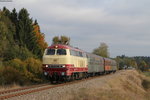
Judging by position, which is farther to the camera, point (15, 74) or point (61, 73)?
point (15, 74)

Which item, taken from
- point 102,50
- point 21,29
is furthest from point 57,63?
point 102,50

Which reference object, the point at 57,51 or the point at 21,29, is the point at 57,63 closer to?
the point at 57,51

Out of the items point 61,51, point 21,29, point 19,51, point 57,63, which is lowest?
point 57,63

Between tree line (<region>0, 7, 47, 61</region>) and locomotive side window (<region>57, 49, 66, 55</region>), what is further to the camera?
tree line (<region>0, 7, 47, 61</region>)

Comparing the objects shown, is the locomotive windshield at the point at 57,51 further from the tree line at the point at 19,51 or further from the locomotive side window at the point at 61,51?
the tree line at the point at 19,51

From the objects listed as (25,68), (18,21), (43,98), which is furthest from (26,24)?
(43,98)

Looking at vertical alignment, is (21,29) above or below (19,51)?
above

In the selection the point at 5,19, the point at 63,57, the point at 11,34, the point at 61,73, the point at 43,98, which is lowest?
the point at 43,98

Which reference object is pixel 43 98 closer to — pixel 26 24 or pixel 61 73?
pixel 61 73

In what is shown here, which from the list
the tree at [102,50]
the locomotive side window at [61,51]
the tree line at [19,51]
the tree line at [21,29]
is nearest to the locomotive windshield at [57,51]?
the locomotive side window at [61,51]

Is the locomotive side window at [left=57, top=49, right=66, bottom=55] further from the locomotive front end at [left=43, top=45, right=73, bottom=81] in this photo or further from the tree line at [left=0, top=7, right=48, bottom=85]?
the tree line at [left=0, top=7, right=48, bottom=85]

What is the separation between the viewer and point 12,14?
65.1m

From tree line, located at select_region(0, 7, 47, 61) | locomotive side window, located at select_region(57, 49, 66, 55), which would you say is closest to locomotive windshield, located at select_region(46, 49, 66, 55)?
locomotive side window, located at select_region(57, 49, 66, 55)

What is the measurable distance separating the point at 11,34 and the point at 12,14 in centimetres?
902
